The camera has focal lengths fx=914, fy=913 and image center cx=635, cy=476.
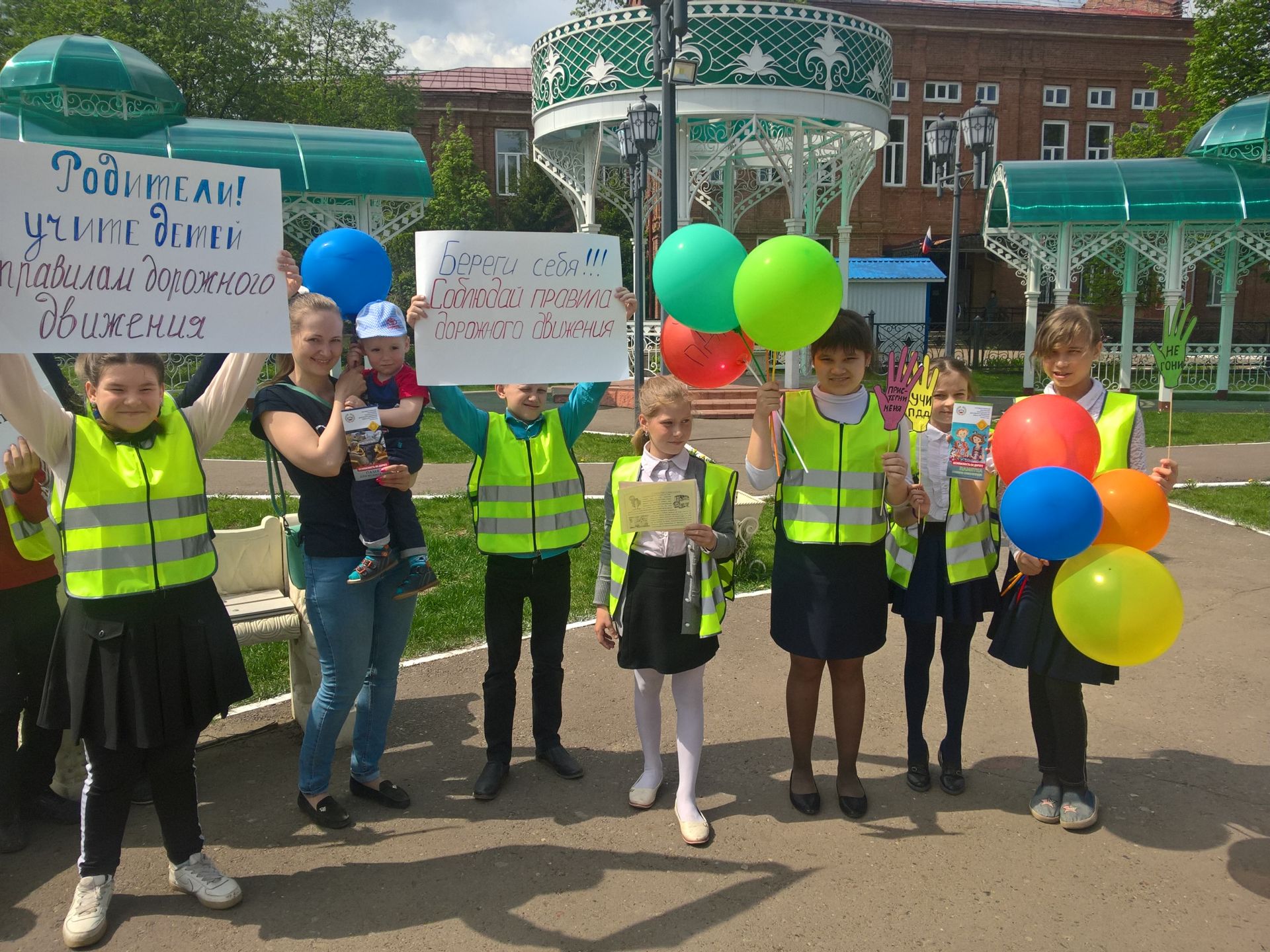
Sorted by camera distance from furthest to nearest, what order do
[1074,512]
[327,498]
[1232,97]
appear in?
[1232,97]
[327,498]
[1074,512]

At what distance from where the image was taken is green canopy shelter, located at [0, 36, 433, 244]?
13.8 m

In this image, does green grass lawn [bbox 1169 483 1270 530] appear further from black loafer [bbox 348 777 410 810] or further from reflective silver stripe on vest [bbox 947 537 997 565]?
black loafer [bbox 348 777 410 810]

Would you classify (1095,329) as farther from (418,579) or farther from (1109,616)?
(418,579)

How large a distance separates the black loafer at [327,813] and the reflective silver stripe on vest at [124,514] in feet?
4.15

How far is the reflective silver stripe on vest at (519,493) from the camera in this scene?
11.7 ft

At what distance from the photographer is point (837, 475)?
3391 millimetres

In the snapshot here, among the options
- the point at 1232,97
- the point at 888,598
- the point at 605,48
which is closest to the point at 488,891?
the point at 888,598

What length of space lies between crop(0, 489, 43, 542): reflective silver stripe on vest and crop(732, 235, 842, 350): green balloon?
261cm

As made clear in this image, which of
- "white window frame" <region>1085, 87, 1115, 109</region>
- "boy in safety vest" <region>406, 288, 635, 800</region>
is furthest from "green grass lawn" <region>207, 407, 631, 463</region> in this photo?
"white window frame" <region>1085, 87, 1115, 109</region>

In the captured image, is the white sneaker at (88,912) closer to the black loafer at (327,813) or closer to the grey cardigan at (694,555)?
the black loafer at (327,813)

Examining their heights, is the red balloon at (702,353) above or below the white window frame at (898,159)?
below

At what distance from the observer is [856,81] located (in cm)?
1560

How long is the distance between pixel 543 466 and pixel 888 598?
147cm

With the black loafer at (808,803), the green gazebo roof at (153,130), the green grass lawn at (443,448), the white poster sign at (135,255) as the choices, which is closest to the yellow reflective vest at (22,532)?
the white poster sign at (135,255)
